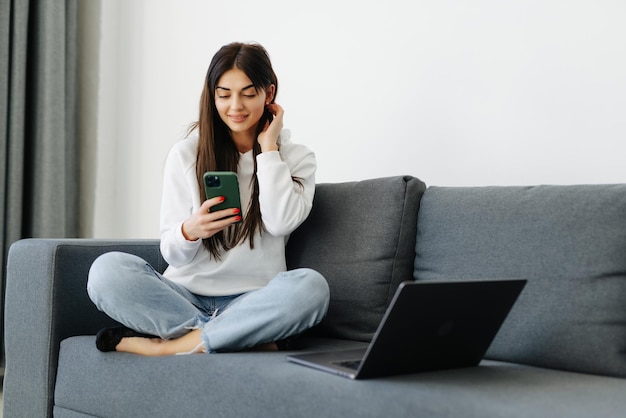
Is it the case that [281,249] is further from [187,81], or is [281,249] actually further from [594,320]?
[187,81]

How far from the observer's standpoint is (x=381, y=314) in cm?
193

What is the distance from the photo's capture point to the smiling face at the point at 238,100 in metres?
2.05

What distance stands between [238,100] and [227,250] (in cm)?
40

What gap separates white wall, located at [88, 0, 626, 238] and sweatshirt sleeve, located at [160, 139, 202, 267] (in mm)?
651

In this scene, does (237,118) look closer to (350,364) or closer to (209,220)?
(209,220)

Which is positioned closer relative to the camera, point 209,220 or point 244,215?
point 209,220

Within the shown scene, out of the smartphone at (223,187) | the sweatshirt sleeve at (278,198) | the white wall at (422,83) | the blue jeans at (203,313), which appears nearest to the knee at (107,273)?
the blue jeans at (203,313)

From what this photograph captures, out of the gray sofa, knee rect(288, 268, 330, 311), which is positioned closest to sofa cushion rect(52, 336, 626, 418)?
the gray sofa

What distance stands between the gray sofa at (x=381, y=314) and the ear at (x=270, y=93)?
0.91 feet

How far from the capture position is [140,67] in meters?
3.44

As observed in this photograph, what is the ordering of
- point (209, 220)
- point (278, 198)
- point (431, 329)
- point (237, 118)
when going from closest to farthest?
point (431, 329) < point (209, 220) < point (278, 198) < point (237, 118)

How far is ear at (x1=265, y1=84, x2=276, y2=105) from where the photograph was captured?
2125mm

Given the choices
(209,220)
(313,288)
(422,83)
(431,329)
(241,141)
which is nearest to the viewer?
(431,329)

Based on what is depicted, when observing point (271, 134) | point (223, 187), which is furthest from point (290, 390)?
point (271, 134)
